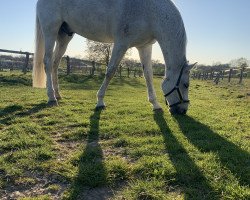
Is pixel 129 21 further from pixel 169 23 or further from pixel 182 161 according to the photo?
pixel 182 161

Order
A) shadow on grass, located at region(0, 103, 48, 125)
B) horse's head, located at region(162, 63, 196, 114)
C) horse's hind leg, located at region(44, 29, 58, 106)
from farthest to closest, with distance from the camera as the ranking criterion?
horse's hind leg, located at region(44, 29, 58, 106) → horse's head, located at region(162, 63, 196, 114) → shadow on grass, located at region(0, 103, 48, 125)

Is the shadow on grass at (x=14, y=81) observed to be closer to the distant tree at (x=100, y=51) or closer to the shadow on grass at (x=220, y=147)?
the shadow on grass at (x=220, y=147)

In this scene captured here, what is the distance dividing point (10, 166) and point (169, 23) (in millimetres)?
4566

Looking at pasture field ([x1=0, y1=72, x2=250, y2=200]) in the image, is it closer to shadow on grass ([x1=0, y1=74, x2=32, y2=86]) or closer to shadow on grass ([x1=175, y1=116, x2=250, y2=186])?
shadow on grass ([x1=175, y1=116, x2=250, y2=186])

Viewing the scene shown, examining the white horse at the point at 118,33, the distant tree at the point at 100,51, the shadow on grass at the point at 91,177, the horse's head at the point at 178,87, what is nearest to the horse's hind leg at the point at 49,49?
the white horse at the point at 118,33

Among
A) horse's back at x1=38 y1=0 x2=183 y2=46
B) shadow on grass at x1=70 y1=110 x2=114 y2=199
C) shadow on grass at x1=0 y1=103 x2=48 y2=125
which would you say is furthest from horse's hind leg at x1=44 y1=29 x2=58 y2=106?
Answer: shadow on grass at x1=70 y1=110 x2=114 y2=199

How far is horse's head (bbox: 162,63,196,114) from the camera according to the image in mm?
7137

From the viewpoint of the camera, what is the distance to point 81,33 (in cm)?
895

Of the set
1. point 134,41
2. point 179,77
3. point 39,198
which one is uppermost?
point 134,41

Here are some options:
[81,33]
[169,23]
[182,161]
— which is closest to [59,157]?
[182,161]

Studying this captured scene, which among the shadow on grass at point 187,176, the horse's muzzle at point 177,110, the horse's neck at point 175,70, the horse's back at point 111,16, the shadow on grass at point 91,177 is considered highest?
the horse's back at point 111,16

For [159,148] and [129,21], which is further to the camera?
[129,21]

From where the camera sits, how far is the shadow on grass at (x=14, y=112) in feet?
22.9

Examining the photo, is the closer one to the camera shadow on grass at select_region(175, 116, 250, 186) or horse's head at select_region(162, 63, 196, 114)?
shadow on grass at select_region(175, 116, 250, 186)
